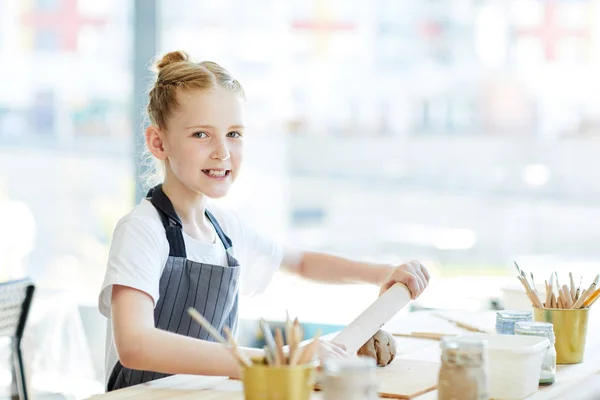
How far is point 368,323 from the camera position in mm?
1447

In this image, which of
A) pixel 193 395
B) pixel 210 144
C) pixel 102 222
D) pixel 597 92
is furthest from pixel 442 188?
pixel 193 395

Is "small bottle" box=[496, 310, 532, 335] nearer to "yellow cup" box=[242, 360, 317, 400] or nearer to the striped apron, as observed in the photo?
the striped apron

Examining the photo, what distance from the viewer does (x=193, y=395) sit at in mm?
1304

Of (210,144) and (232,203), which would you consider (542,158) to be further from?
(210,144)

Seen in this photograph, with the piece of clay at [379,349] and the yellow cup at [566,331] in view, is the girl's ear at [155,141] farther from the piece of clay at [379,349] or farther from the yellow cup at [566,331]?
the yellow cup at [566,331]

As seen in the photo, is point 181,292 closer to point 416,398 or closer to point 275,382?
point 416,398

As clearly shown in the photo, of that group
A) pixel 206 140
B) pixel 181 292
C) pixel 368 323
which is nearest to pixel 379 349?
pixel 368 323

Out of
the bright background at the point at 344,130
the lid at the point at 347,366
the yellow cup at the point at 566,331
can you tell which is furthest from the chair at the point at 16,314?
the bright background at the point at 344,130

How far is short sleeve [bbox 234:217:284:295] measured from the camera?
6.31ft

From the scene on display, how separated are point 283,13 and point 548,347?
3.14 meters

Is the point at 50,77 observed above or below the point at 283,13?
below

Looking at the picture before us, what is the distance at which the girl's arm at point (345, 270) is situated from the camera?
160 centimetres

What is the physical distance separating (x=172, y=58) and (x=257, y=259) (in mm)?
458

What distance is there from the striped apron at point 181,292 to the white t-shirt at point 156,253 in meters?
0.02
